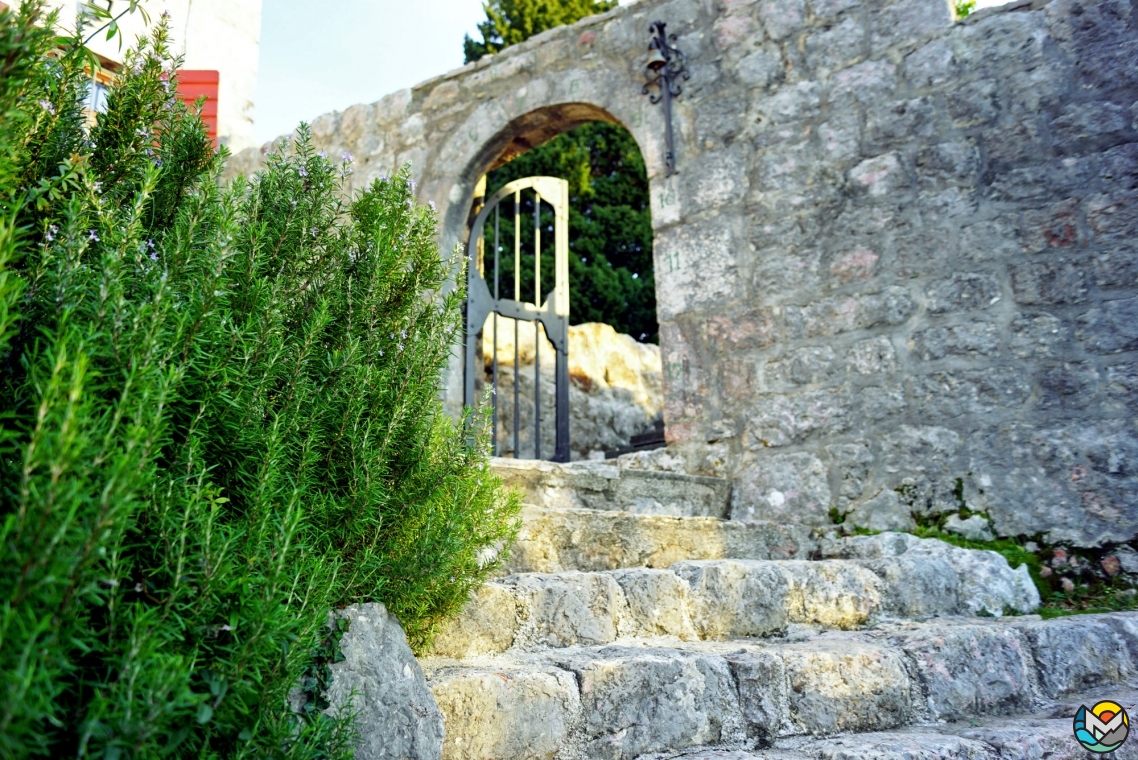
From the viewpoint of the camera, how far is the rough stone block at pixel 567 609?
6.03 ft

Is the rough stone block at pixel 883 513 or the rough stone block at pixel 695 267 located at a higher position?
the rough stone block at pixel 695 267

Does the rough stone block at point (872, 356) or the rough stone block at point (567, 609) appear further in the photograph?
the rough stone block at point (872, 356)

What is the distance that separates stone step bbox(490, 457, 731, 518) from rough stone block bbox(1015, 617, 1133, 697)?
4.99 ft

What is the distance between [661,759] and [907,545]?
188 centimetres

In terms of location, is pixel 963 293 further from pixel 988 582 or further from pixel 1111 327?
pixel 988 582

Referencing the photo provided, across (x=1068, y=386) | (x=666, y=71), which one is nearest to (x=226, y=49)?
(x=666, y=71)

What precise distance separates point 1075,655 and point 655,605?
1.06 m

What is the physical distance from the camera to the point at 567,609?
1.89 m

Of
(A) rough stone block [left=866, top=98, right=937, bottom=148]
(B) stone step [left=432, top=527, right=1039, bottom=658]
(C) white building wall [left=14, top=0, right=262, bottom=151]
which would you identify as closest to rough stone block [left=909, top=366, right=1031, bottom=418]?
(B) stone step [left=432, top=527, right=1039, bottom=658]

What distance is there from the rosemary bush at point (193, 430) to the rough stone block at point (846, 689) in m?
0.68

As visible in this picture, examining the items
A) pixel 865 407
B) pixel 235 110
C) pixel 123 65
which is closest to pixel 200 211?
pixel 123 65

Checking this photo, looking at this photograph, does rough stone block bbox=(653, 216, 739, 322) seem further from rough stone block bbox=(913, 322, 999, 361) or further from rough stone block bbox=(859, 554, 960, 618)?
rough stone block bbox=(859, 554, 960, 618)

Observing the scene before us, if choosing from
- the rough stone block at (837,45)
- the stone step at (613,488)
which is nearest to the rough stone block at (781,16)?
the rough stone block at (837,45)

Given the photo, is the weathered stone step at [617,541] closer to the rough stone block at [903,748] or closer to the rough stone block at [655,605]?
the rough stone block at [655,605]
